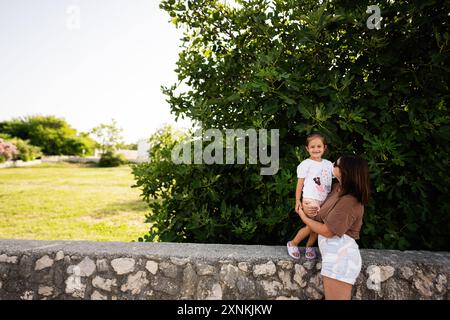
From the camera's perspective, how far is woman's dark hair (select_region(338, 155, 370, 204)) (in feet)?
7.07

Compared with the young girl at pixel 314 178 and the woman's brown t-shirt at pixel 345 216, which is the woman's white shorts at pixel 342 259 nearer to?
the woman's brown t-shirt at pixel 345 216

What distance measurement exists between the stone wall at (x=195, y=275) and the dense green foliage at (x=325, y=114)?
1.14ft

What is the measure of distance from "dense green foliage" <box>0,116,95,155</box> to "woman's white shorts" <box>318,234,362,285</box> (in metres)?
43.6

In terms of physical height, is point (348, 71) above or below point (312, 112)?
above

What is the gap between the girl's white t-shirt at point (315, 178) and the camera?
2.55 m

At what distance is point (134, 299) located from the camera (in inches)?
102

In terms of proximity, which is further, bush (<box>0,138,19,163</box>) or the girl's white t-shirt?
bush (<box>0,138,19,163</box>)

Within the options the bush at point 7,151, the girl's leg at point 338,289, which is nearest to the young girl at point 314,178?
the girl's leg at point 338,289

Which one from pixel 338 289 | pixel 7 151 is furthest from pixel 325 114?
pixel 7 151

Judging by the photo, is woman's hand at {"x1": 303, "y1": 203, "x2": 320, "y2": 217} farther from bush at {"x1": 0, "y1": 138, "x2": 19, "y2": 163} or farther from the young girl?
bush at {"x1": 0, "y1": 138, "x2": 19, "y2": 163}

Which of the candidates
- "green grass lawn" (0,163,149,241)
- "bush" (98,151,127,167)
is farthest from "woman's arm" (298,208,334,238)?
"bush" (98,151,127,167)

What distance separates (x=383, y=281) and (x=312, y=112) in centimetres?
153
